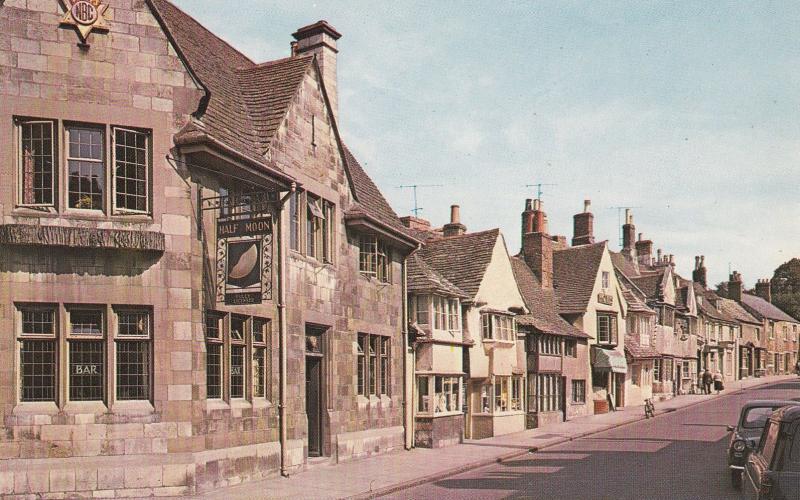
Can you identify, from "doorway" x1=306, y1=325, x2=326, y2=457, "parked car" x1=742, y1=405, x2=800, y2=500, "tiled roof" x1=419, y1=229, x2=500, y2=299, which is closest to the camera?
"parked car" x1=742, y1=405, x2=800, y2=500

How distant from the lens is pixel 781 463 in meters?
10.0

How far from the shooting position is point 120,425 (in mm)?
16953

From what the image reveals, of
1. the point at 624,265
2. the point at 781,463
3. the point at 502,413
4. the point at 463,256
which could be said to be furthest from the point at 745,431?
the point at 624,265

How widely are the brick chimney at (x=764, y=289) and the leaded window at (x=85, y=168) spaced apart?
105 metres

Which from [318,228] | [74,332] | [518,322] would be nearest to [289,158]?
[318,228]

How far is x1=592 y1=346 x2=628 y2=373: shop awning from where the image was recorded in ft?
164

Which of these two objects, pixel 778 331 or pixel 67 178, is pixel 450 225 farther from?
pixel 778 331

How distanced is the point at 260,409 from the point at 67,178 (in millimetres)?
6417

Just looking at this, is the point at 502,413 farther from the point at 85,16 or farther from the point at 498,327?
the point at 85,16

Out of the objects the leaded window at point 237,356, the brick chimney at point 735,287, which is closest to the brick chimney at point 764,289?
the brick chimney at point 735,287

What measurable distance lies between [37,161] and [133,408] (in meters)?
4.78

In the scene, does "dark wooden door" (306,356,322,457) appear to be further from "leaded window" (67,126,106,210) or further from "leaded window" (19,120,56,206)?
"leaded window" (19,120,56,206)

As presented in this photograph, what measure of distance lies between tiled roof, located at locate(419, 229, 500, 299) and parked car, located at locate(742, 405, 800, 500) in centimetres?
2329

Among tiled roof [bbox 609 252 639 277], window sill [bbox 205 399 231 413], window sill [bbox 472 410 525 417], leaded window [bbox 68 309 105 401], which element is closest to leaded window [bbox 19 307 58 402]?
leaded window [bbox 68 309 105 401]
